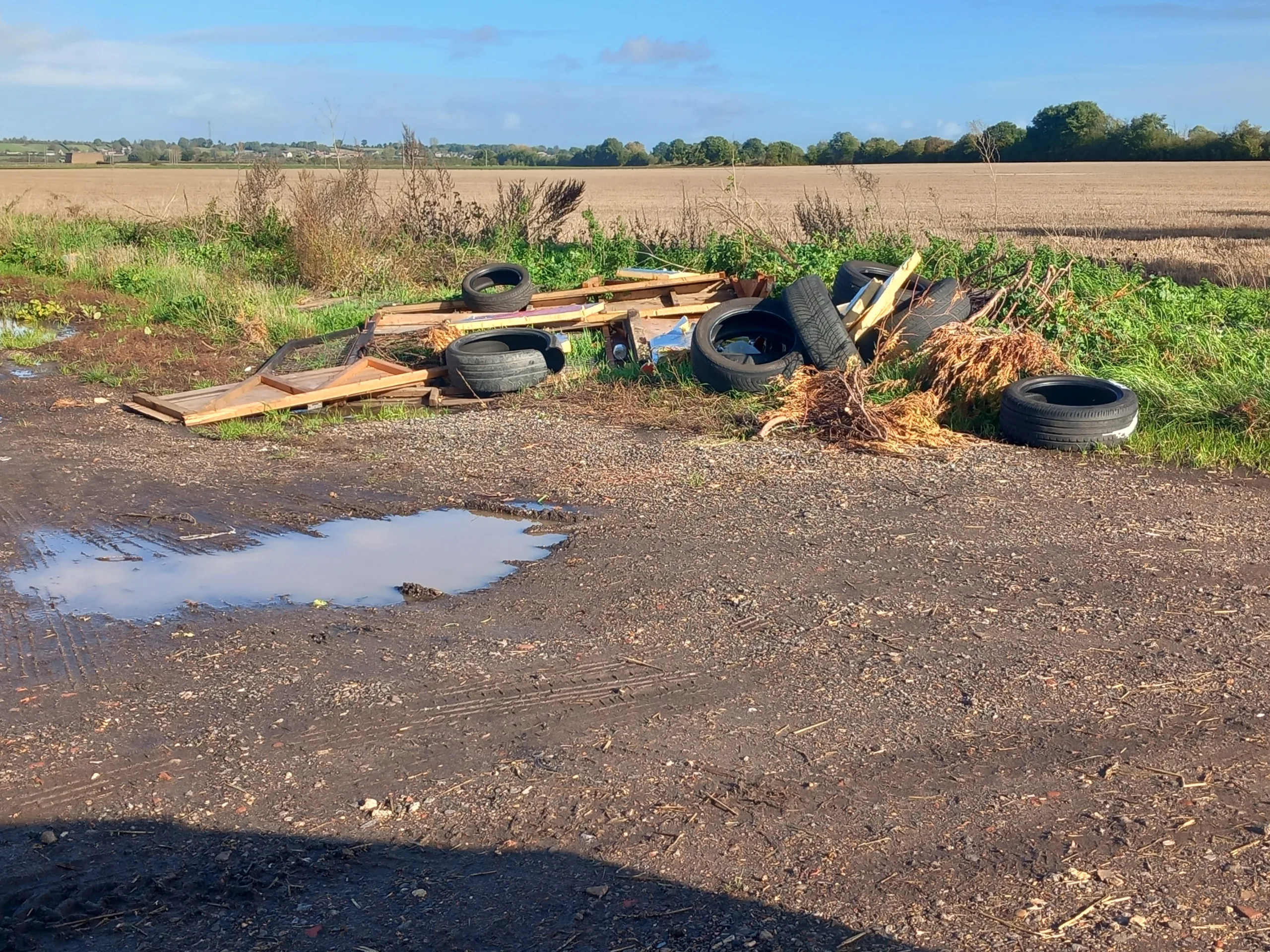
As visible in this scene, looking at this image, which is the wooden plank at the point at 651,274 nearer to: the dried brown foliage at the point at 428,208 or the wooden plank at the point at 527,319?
the wooden plank at the point at 527,319

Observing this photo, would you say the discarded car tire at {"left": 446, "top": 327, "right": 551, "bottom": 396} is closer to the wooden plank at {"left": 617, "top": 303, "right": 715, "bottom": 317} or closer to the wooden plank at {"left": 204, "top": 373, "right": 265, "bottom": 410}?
the wooden plank at {"left": 617, "top": 303, "right": 715, "bottom": 317}

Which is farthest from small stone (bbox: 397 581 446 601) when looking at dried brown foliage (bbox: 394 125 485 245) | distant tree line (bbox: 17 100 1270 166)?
distant tree line (bbox: 17 100 1270 166)

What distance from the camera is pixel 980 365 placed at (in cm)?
941

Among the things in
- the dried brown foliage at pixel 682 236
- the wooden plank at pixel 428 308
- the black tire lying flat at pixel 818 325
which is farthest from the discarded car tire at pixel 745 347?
the dried brown foliage at pixel 682 236

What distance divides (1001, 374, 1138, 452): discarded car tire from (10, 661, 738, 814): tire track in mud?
495 cm

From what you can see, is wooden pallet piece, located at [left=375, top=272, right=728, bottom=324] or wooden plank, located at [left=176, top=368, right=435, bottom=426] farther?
wooden pallet piece, located at [left=375, top=272, right=728, bottom=324]

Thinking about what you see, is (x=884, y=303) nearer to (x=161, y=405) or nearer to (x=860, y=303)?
(x=860, y=303)

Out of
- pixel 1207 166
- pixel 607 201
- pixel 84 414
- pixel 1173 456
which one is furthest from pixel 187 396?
pixel 1207 166

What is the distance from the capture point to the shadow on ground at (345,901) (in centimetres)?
311

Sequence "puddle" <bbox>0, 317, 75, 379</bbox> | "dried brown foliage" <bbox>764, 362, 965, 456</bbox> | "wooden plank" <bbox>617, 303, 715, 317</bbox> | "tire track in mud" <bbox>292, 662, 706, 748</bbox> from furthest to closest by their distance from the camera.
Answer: "puddle" <bbox>0, 317, 75, 379</bbox> < "wooden plank" <bbox>617, 303, 715, 317</bbox> < "dried brown foliage" <bbox>764, 362, 965, 456</bbox> < "tire track in mud" <bbox>292, 662, 706, 748</bbox>

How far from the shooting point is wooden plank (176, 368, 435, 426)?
10.1 meters

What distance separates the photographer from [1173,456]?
27.8 ft

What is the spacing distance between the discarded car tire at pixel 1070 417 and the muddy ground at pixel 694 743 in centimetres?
117

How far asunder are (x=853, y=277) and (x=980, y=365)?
125 inches
